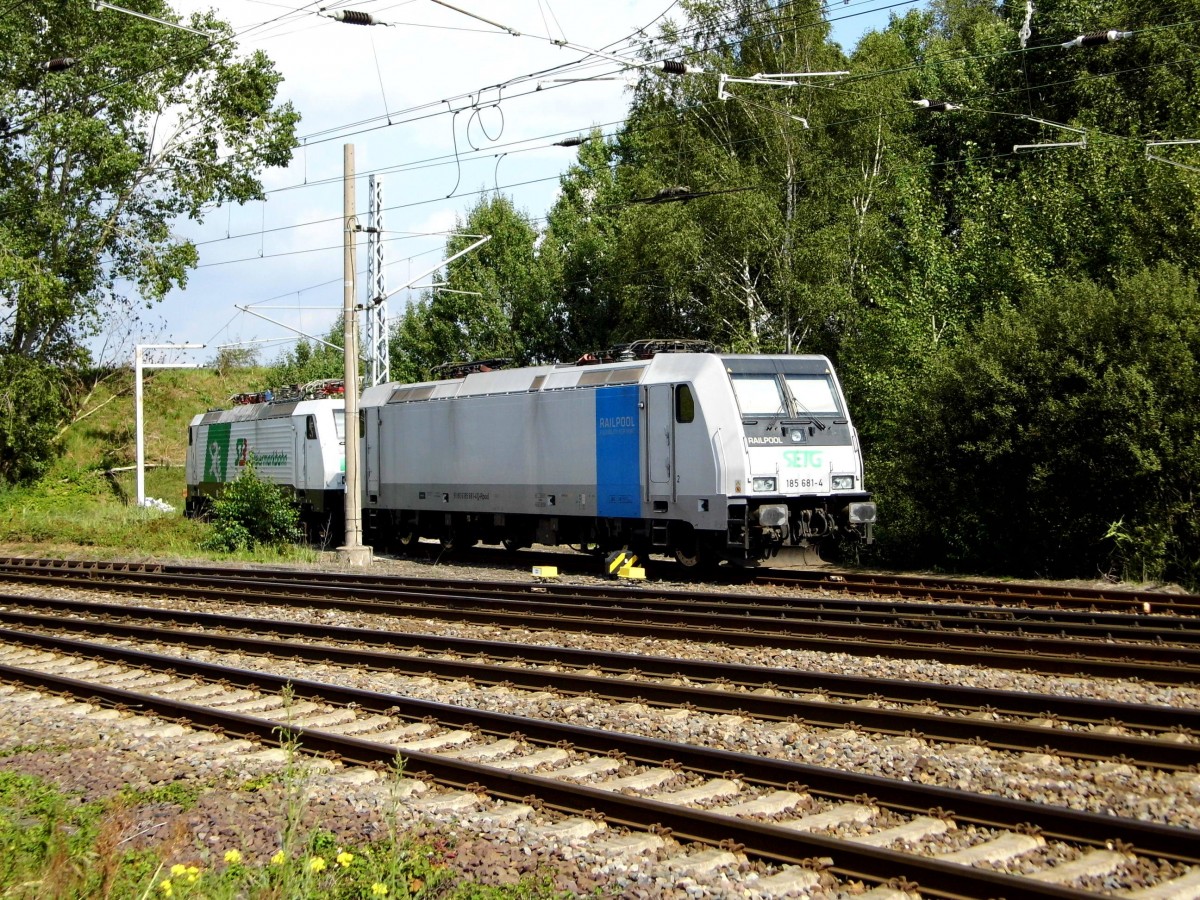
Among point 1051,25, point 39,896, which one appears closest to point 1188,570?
point 39,896

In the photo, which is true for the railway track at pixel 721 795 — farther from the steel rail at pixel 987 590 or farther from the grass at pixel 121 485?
the grass at pixel 121 485

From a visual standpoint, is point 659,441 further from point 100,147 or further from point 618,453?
point 100,147

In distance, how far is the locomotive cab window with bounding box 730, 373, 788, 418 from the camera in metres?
17.0

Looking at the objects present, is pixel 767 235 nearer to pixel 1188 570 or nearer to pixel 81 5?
pixel 1188 570

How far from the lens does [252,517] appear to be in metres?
26.5

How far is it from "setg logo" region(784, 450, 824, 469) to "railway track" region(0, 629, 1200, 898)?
8.25 metres

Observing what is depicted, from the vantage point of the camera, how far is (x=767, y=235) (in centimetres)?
2919

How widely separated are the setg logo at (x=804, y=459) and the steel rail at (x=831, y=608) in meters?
2.18

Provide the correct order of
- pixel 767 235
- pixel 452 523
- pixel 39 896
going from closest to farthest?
pixel 39 896, pixel 452 523, pixel 767 235

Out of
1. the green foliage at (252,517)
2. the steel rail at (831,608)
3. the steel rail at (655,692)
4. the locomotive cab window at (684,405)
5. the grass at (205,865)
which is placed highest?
the locomotive cab window at (684,405)

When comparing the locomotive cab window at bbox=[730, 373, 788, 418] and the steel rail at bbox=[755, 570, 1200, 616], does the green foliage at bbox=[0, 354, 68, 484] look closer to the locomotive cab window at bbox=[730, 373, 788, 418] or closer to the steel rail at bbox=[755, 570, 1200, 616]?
the steel rail at bbox=[755, 570, 1200, 616]

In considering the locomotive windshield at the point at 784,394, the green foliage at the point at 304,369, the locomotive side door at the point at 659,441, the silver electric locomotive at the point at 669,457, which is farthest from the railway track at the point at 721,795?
the green foliage at the point at 304,369

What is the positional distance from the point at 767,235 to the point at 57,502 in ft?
81.8

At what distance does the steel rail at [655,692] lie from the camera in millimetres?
7512
